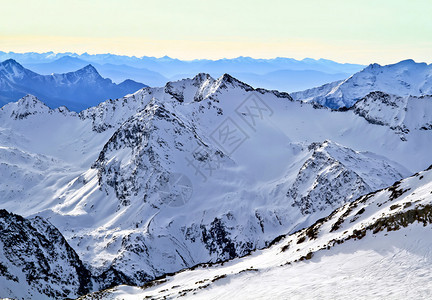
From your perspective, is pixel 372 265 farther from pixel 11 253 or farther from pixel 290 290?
pixel 11 253

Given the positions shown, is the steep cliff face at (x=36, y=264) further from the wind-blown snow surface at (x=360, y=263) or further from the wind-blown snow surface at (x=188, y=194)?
the wind-blown snow surface at (x=360, y=263)

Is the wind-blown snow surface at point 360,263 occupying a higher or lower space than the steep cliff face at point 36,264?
higher

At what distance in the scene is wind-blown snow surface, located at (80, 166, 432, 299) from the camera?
27.5 m

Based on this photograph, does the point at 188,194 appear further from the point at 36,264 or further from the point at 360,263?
the point at 360,263

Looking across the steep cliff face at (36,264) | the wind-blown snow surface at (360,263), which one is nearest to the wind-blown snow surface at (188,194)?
the steep cliff face at (36,264)

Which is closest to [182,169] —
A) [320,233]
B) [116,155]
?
[116,155]

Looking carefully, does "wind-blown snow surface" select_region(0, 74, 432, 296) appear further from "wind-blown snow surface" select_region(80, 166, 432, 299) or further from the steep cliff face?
"wind-blown snow surface" select_region(80, 166, 432, 299)

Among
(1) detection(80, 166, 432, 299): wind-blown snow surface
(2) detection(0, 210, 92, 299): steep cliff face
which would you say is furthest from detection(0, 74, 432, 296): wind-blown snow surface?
(1) detection(80, 166, 432, 299): wind-blown snow surface

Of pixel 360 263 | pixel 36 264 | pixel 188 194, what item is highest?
pixel 360 263

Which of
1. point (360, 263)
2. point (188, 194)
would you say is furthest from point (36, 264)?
point (188, 194)

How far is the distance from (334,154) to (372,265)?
136062 millimetres

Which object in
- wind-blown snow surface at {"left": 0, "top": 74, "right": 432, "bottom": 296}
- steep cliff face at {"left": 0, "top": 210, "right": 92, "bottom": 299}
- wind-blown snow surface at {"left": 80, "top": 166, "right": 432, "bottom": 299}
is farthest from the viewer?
wind-blown snow surface at {"left": 0, "top": 74, "right": 432, "bottom": 296}

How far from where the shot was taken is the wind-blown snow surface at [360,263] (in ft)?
90.1

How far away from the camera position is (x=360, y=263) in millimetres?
31844
